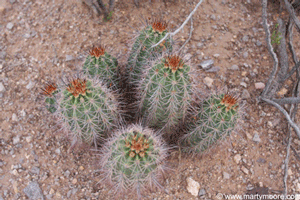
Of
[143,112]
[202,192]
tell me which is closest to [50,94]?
[143,112]

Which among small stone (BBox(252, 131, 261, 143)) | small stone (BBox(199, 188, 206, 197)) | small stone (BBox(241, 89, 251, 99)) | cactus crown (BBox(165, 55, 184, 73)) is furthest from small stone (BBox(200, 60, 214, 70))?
small stone (BBox(199, 188, 206, 197))

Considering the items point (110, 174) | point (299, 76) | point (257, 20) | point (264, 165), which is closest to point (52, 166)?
point (110, 174)

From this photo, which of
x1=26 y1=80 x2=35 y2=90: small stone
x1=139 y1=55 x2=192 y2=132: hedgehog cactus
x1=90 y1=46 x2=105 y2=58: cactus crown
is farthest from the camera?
x1=26 y1=80 x2=35 y2=90: small stone

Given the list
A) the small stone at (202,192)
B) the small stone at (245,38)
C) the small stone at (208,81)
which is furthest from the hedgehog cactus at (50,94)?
the small stone at (245,38)

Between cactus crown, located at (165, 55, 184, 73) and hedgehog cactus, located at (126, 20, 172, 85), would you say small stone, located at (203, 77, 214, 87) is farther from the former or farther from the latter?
cactus crown, located at (165, 55, 184, 73)

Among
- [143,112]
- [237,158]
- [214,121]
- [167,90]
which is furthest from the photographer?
[237,158]

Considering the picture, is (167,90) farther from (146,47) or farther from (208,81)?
(208,81)

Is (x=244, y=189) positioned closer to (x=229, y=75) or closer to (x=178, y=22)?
(x=229, y=75)
